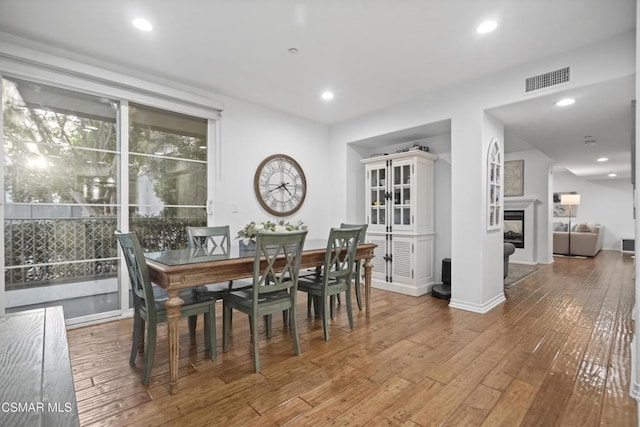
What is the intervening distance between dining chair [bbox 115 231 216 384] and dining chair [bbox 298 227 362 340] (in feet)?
2.94

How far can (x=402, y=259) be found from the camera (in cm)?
420

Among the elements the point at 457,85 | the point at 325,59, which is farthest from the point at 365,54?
the point at 457,85

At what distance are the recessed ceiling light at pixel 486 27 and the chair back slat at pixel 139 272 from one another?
2942 mm

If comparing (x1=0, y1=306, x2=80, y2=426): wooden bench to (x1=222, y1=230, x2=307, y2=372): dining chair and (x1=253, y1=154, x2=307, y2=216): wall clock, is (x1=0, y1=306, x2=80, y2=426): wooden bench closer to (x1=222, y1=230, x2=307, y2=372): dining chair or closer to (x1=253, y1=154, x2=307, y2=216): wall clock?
(x1=222, y1=230, x2=307, y2=372): dining chair

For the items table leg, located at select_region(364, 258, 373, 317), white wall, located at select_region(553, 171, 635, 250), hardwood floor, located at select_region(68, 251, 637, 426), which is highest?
white wall, located at select_region(553, 171, 635, 250)

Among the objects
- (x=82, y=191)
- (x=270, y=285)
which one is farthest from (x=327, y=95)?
(x=82, y=191)

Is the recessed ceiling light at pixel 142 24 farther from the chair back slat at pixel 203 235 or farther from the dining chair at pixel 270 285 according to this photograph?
the dining chair at pixel 270 285

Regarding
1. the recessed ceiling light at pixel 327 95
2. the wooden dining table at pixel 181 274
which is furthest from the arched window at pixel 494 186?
the wooden dining table at pixel 181 274

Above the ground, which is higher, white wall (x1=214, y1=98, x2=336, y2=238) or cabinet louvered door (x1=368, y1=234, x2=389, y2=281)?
white wall (x1=214, y1=98, x2=336, y2=238)

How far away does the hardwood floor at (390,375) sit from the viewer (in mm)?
1658

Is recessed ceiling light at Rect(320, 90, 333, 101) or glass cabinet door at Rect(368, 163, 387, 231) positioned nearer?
recessed ceiling light at Rect(320, 90, 333, 101)

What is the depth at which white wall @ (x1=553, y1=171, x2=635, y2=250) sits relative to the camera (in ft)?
30.7

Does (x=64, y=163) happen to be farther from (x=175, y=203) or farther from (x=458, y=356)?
(x=458, y=356)

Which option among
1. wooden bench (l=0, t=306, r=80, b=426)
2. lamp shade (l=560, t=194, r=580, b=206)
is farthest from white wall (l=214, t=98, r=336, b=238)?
lamp shade (l=560, t=194, r=580, b=206)
